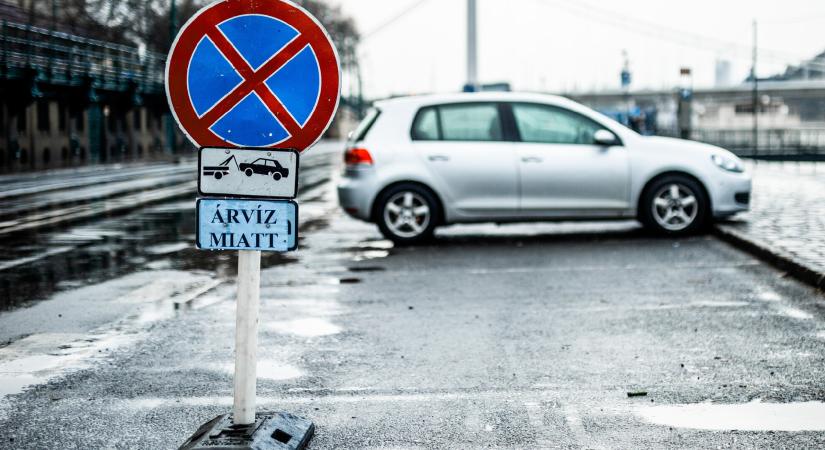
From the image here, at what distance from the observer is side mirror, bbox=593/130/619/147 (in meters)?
12.5

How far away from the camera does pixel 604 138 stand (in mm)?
12500

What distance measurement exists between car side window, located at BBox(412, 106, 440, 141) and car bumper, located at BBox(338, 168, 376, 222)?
0.67m

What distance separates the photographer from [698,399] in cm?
543

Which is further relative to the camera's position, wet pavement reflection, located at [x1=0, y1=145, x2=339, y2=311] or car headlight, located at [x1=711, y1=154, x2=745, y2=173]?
car headlight, located at [x1=711, y1=154, x2=745, y2=173]

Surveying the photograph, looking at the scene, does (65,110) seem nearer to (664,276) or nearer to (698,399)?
(664,276)

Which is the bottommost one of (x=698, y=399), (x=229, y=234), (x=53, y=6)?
(x=698, y=399)

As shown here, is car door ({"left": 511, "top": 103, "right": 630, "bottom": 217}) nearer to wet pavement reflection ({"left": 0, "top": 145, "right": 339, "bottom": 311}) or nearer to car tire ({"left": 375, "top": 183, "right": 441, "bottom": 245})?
car tire ({"left": 375, "top": 183, "right": 441, "bottom": 245})

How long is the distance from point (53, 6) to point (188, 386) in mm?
48569

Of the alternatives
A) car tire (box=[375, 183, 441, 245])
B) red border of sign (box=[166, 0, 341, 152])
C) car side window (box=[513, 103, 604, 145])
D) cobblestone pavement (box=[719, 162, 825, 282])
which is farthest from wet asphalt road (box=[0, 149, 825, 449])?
car side window (box=[513, 103, 604, 145])

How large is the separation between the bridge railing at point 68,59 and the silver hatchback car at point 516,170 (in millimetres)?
23179

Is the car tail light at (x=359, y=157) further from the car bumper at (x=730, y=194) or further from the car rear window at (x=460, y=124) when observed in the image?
the car bumper at (x=730, y=194)

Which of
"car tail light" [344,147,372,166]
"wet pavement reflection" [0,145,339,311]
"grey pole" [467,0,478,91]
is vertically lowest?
"wet pavement reflection" [0,145,339,311]

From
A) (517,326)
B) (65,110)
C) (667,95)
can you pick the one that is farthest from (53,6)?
(667,95)

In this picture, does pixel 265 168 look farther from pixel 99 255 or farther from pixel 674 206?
pixel 674 206
